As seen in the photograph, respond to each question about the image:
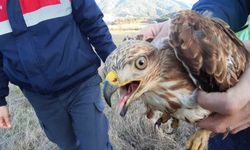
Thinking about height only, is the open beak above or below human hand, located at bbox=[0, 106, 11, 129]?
above

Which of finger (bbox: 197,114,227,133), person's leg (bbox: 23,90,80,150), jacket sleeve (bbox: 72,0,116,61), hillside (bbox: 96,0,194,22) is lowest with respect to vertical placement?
hillside (bbox: 96,0,194,22)

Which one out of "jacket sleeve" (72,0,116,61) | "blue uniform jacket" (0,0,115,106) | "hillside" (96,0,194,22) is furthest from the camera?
"hillside" (96,0,194,22)

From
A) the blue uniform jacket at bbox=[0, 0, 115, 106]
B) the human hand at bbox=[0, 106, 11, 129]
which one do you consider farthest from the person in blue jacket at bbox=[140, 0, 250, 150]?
the human hand at bbox=[0, 106, 11, 129]

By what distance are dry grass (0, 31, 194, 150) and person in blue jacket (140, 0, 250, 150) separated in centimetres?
197

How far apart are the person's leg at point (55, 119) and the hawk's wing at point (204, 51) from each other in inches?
82.2

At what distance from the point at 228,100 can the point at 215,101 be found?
53 mm

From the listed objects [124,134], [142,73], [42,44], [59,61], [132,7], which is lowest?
[132,7]

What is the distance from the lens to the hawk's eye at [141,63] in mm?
2128

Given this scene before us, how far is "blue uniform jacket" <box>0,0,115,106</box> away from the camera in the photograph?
387 centimetres

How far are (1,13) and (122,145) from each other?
1.71 metres

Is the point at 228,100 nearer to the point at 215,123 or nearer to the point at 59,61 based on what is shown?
the point at 215,123

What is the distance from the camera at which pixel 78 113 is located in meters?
4.17

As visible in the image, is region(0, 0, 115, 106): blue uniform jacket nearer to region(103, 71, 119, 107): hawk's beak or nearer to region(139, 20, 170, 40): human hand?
region(139, 20, 170, 40): human hand

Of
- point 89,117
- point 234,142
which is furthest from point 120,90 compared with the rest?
point 89,117
